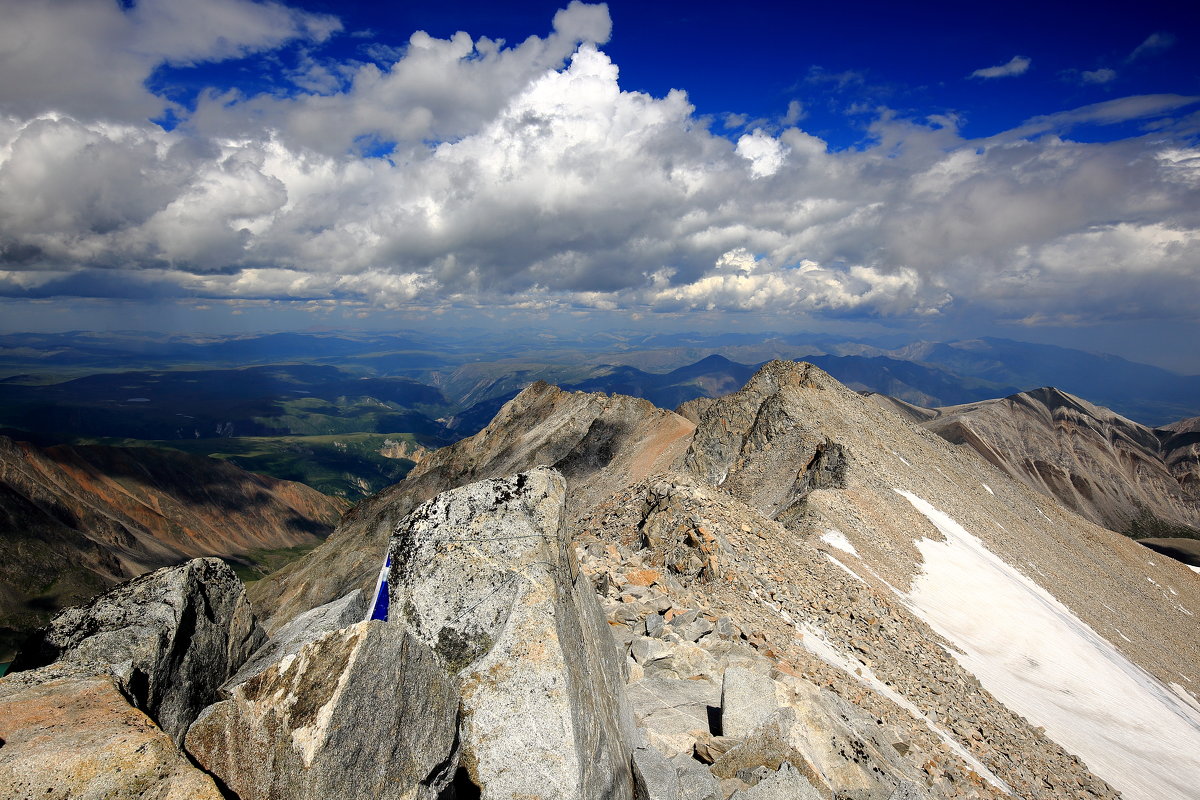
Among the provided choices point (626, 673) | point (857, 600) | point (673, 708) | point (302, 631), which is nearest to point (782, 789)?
point (673, 708)

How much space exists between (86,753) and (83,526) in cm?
19053

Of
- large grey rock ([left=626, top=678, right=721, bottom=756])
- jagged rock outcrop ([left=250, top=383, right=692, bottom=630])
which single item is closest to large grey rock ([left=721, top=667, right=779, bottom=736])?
large grey rock ([left=626, top=678, right=721, bottom=756])

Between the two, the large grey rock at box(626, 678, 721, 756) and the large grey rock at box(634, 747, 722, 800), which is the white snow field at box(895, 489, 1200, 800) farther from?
the large grey rock at box(634, 747, 722, 800)

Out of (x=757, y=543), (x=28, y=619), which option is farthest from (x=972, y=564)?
(x=28, y=619)

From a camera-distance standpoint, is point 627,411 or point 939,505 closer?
point 939,505

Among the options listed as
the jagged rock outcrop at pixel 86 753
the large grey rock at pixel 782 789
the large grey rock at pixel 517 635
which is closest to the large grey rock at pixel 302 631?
the large grey rock at pixel 517 635

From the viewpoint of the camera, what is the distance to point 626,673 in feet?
41.3

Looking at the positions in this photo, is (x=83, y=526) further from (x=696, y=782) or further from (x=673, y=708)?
(x=696, y=782)

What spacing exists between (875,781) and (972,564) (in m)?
32.6

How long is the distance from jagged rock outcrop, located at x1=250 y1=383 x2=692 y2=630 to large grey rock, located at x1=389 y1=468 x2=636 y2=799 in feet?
140

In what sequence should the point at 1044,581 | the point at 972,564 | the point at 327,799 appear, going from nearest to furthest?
the point at 327,799, the point at 972,564, the point at 1044,581

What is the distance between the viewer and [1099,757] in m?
23.2

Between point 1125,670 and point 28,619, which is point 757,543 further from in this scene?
point 28,619

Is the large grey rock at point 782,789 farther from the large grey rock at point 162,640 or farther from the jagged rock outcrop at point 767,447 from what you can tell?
the jagged rock outcrop at point 767,447
